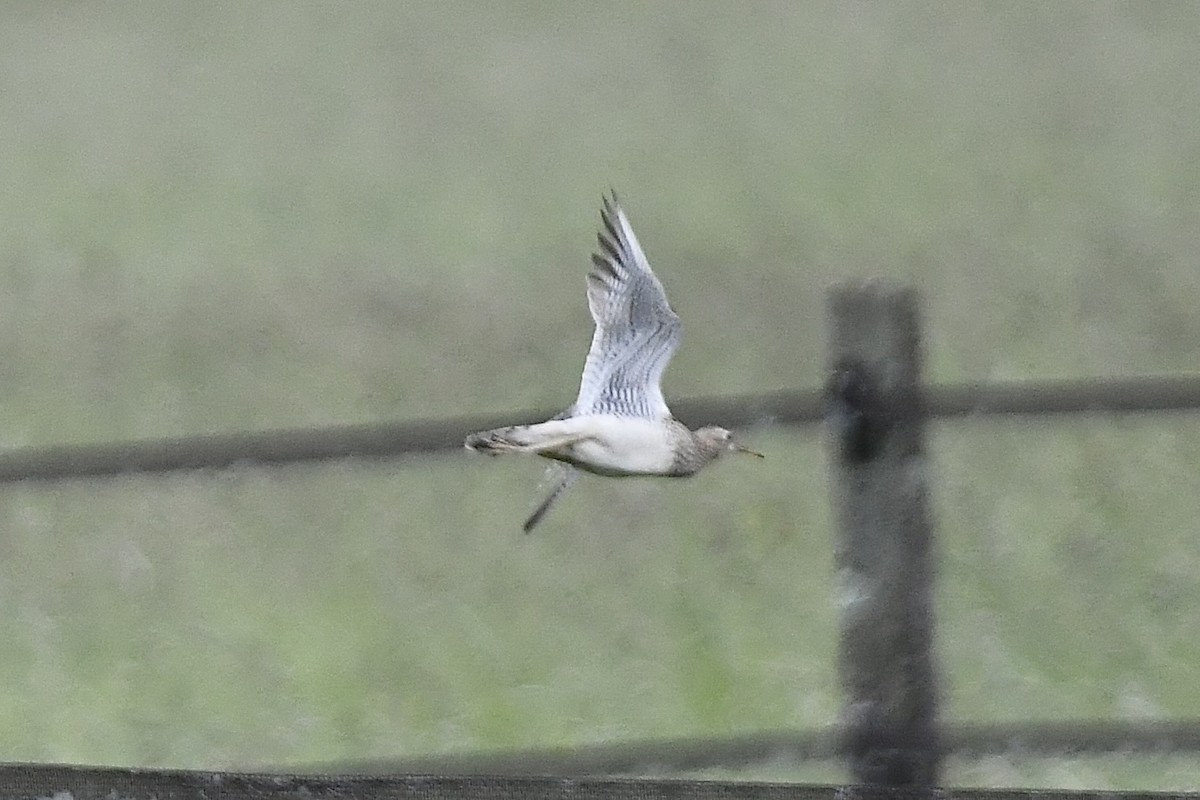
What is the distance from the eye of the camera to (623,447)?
5.98ft

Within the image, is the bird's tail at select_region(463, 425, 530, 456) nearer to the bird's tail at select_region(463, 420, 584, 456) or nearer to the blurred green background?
the bird's tail at select_region(463, 420, 584, 456)

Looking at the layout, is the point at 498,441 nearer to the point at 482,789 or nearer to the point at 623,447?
the point at 623,447

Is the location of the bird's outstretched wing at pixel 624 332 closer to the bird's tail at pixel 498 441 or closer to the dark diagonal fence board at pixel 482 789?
the bird's tail at pixel 498 441

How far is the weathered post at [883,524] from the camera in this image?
180cm

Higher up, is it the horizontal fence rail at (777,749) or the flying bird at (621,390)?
the flying bird at (621,390)

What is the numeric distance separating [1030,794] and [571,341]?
2.46m

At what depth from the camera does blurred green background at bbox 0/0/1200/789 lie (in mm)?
2918

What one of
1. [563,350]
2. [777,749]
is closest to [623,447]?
[777,749]

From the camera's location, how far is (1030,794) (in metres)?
1.33

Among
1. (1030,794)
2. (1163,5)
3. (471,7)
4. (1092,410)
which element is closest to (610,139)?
(471,7)

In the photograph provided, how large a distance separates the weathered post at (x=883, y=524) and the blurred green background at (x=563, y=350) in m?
0.55

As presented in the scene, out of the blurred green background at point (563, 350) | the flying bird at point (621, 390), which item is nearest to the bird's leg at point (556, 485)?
the flying bird at point (621, 390)

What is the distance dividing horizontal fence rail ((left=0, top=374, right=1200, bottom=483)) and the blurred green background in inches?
7.5

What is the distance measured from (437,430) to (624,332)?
0.31 metres
